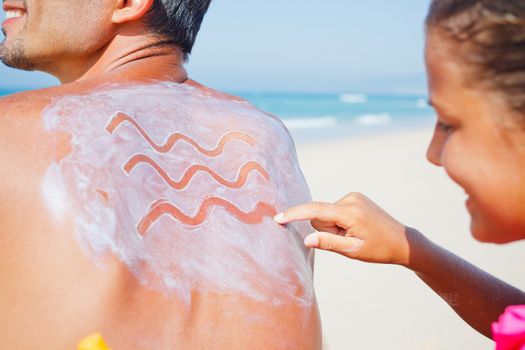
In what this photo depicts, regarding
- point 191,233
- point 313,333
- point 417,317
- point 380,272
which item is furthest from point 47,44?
point 380,272

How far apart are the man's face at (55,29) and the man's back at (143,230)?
46 centimetres

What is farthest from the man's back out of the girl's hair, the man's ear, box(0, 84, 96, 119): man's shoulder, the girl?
the girl's hair

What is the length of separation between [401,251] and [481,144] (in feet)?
1.86

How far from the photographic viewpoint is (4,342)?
1183 mm

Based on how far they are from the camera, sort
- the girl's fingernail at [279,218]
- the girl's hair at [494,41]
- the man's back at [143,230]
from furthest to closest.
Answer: the girl's fingernail at [279,218] → the man's back at [143,230] → the girl's hair at [494,41]

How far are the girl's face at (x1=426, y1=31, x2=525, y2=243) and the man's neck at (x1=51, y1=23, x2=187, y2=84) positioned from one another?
0.92 m

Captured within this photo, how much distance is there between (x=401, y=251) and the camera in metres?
1.68

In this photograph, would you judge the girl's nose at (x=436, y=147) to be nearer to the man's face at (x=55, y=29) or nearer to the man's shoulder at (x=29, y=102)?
the man's shoulder at (x=29, y=102)

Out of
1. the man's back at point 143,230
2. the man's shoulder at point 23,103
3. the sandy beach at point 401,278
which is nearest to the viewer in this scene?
the man's back at point 143,230

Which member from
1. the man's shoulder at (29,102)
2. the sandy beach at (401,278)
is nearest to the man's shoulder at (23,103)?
the man's shoulder at (29,102)

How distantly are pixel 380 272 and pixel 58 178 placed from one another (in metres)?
3.17

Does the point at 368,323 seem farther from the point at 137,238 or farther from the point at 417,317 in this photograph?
the point at 137,238

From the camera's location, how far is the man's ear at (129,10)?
196 cm

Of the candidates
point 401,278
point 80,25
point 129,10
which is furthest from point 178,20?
point 401,278
